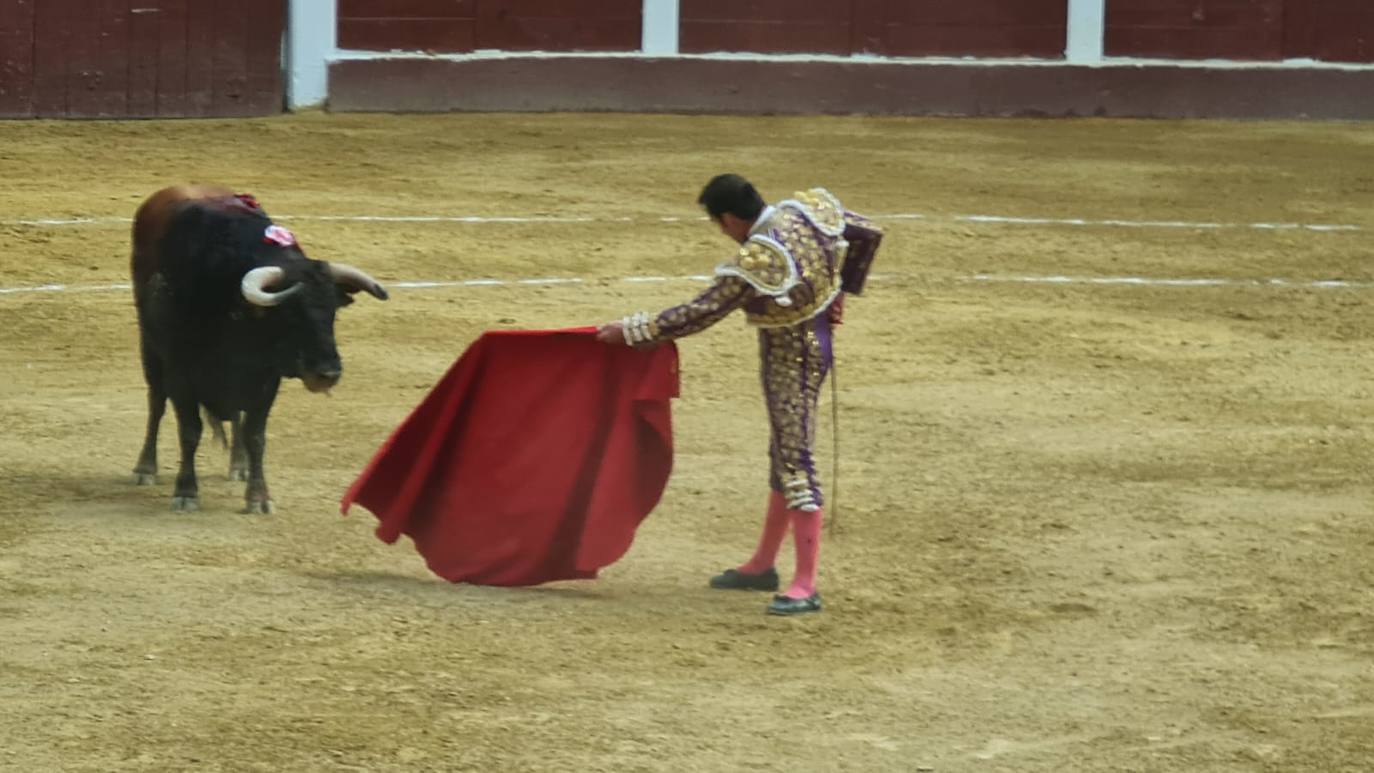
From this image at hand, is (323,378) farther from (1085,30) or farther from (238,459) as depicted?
(1085,30)

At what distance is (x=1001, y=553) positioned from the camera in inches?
279

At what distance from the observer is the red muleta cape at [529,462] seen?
6520 millimetres

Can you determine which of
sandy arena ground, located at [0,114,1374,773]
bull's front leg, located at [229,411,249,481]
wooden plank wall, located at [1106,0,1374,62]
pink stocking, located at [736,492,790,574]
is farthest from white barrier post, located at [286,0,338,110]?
pink stocking, located at [736,492,790,574]

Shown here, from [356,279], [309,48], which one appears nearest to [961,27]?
[309,48]

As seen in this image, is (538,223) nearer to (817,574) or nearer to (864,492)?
(864,492)

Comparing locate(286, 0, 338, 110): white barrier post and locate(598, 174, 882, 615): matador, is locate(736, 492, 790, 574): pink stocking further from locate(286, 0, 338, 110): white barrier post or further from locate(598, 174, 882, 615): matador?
locate(286, 0, 338, 110): white barrier post

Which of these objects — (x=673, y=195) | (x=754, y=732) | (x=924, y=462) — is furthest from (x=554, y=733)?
(x=673, y=195)

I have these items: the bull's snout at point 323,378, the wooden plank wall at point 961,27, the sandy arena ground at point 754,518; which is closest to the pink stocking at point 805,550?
the sandy arena ground at point 754,518

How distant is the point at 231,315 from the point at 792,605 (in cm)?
211

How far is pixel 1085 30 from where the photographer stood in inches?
661

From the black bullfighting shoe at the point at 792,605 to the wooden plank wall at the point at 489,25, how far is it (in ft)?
33.7

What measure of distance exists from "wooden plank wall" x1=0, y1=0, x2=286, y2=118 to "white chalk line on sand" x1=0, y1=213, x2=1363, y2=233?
2.96 metres

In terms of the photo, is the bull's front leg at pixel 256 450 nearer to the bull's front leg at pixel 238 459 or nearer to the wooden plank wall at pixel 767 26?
the bull's front leg at pixel 238 459

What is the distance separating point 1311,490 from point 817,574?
6.72 ft
